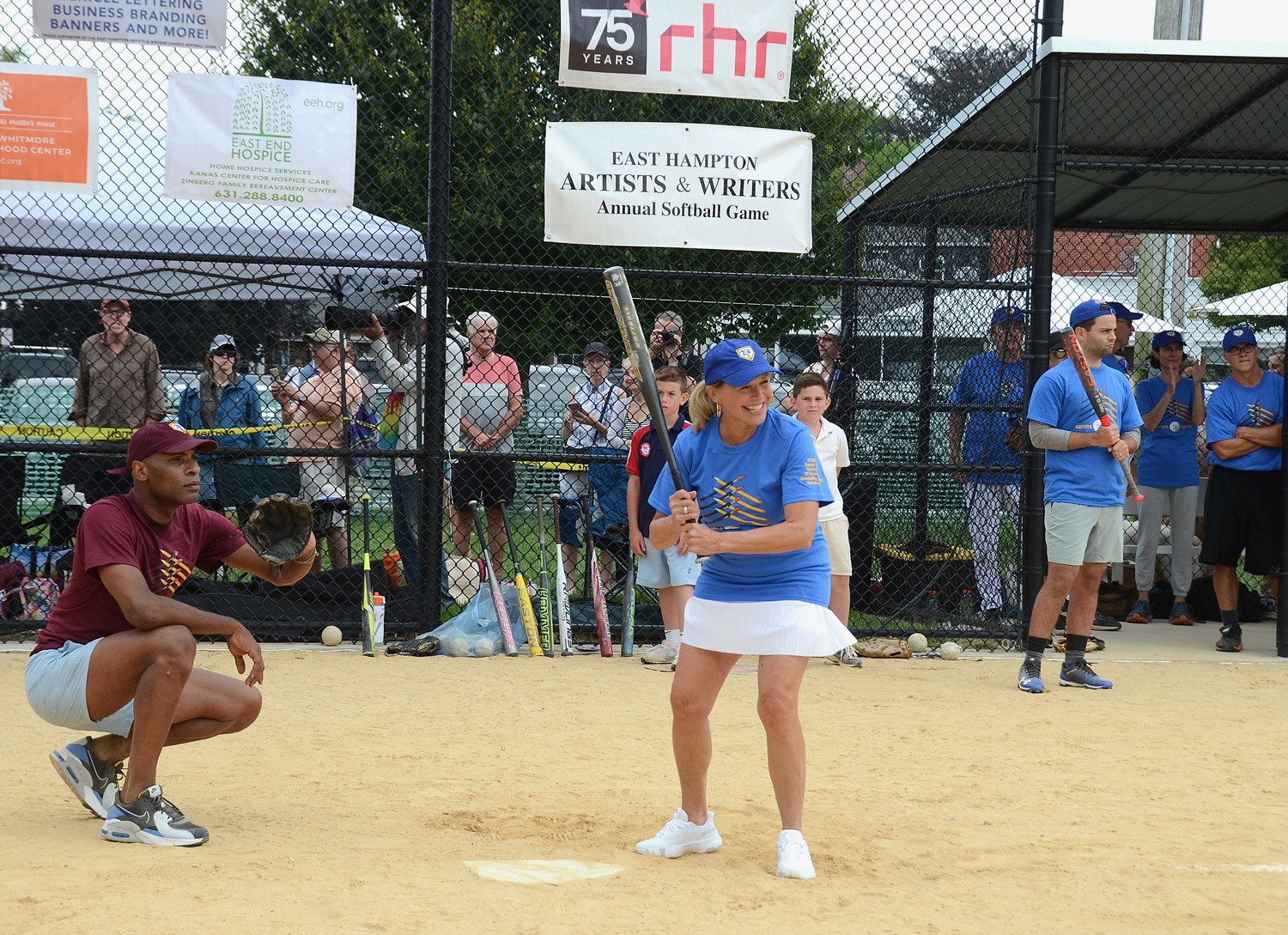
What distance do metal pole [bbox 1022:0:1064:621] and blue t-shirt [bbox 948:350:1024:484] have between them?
0.67 feet

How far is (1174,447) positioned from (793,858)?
7.40m

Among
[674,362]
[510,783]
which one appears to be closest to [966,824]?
[510,783]

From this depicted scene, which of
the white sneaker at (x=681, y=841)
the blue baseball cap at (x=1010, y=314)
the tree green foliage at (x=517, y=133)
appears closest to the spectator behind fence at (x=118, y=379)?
the tree green foliage at (x=517, y=133)

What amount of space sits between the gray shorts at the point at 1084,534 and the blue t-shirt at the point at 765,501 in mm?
3419

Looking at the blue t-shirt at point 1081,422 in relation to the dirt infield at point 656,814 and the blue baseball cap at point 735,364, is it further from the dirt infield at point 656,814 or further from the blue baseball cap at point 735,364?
the blue baseball cap at point 735,364

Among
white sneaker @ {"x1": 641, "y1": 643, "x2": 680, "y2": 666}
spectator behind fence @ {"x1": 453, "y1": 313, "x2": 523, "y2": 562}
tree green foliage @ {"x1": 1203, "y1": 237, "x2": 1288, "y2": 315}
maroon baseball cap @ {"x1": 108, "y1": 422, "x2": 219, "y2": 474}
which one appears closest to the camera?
maroon baseball cap @ {"x1": 108, "y1": 422, "x2": 219, "y2": 474}

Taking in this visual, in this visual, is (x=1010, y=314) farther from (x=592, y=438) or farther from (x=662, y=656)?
(x=662, y=656)

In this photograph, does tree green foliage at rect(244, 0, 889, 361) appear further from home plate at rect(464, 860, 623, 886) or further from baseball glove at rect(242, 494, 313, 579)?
home plate at rect(464, 860, 623, 886)

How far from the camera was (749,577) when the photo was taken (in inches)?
163

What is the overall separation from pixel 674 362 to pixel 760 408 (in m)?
4.72

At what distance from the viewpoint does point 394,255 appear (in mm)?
9867

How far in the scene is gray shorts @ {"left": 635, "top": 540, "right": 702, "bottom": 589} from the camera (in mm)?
7586

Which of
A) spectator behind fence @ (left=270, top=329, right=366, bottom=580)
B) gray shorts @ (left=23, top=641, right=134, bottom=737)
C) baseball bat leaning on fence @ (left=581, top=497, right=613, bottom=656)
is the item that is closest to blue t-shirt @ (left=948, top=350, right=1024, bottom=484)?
baseball bat leaning on fence @ (left=581, top=497, right=613, bottom=656)

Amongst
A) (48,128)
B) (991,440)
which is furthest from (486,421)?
(991,440)
